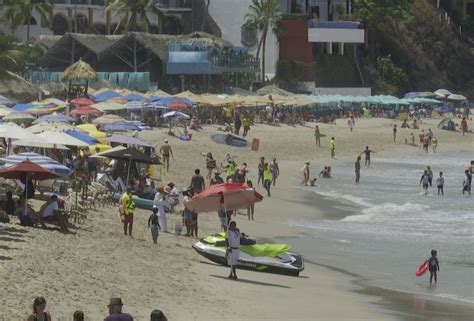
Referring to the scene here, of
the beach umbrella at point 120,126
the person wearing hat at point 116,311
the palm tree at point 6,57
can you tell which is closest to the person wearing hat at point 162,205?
the person wearing hat at point 116,311

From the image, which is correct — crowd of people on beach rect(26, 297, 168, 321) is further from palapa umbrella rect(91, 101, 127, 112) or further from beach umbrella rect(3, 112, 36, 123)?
palapa umbrella rect(91, 101, 127, 112)

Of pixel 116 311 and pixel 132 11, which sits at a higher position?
pixel 116 311

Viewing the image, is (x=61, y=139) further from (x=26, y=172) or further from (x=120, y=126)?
(x=120, y=126)

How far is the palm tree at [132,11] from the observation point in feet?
237

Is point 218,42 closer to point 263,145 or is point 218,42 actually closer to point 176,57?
point 176,57

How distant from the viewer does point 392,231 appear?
98.3 ft

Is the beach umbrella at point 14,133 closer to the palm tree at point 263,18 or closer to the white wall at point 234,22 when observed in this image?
the palm tree at point 263,18

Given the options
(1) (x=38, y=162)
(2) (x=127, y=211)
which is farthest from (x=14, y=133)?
(2) (x=127, y=211)

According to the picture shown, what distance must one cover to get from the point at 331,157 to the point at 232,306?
35.5 meters

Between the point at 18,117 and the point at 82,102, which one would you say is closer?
the point at 18,117

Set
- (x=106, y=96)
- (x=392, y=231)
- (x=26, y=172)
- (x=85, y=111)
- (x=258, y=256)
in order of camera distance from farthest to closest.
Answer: (x=106, y=96)
(x=85, y=111)
(x=392, y=231)
(x=26, y=172)
(x=258, y=256)

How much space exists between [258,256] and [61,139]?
7640 mm

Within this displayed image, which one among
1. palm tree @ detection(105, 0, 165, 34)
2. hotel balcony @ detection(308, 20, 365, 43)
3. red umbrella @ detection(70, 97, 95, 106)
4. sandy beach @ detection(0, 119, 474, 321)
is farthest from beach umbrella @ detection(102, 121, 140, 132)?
hotel balcony @ detection(308, 20, 365, 43)

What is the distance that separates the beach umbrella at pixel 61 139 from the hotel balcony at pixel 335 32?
52672 mm
